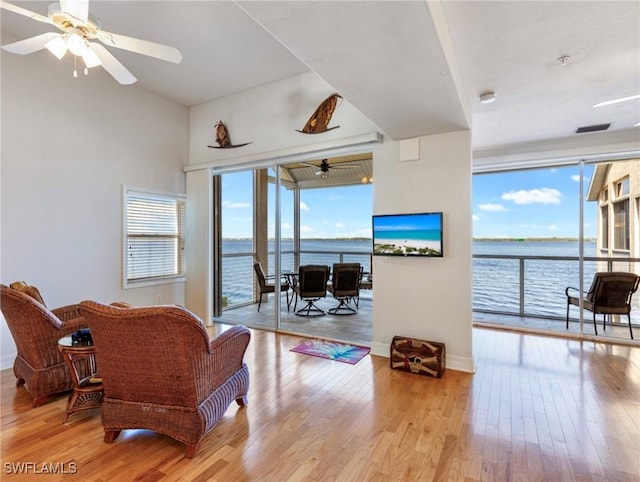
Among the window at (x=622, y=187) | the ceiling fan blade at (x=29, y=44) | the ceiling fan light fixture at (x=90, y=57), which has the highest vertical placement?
the ceiling fan blade at (x=29, y=44)

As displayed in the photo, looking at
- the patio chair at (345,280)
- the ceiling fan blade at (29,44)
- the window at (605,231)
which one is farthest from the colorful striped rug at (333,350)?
the window at (605,231)

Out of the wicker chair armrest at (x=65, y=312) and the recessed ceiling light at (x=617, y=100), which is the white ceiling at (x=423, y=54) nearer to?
the recessed ceiling light at (x=617, y=100)

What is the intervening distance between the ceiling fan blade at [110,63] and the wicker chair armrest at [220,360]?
2423mm

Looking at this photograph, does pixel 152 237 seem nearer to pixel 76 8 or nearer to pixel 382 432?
pixel 76 8

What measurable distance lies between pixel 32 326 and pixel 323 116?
369cm

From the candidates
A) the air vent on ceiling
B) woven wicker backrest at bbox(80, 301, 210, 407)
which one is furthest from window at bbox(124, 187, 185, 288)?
the air vent on ceiling

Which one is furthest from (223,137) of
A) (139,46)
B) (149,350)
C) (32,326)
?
(149,350)

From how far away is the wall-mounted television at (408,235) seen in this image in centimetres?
345

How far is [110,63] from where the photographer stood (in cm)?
268

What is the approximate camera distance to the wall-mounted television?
3.45 metres

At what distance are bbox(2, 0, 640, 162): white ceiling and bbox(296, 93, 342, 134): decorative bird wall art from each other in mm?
768

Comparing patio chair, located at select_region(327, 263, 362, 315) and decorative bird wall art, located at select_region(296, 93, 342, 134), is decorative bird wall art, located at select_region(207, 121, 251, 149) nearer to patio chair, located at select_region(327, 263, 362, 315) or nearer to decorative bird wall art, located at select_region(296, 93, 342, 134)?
decorative bird wall art, located at select_region(296, 93, 342, 134)

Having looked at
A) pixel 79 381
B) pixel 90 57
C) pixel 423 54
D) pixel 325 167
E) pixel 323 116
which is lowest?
pixel 79 381

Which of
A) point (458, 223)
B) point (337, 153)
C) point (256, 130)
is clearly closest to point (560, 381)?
point (458, 223)
